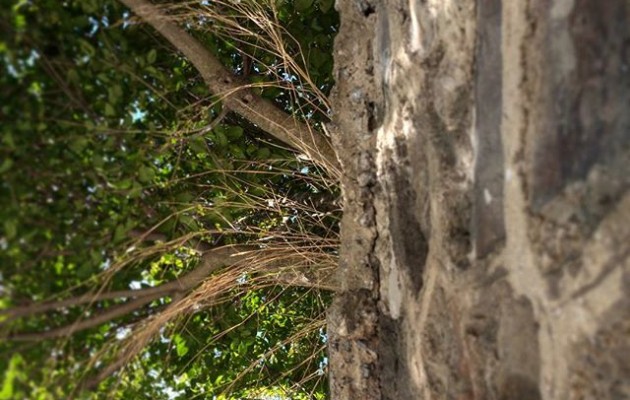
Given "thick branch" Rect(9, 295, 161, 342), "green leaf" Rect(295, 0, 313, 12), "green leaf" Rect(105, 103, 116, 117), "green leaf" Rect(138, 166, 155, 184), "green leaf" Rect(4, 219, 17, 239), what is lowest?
"thick branch" Rect(9, 295, 161, 342)

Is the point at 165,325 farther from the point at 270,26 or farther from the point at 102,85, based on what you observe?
the point at 270,26

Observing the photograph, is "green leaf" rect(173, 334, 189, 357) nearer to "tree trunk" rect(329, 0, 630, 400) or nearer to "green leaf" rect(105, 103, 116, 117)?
"tree trunk" rect(329, 0, 630, 400)

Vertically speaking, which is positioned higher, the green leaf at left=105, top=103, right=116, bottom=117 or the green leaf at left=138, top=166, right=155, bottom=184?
the green leaf at left=105, top=103, right=116, bottom=117

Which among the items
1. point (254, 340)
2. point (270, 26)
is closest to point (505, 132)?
point (270, 26)

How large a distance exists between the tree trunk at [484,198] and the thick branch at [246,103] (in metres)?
0.45

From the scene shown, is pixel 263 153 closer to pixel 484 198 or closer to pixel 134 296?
pixel 134 296

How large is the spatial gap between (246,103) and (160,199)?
696 mm

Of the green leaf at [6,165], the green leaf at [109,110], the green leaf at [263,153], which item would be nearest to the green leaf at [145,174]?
the green leaf at [109,110]

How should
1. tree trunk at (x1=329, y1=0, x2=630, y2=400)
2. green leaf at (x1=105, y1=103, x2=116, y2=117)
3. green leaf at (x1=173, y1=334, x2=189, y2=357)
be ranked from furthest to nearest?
A: green leaf at (x1=173, y1=334, x2=189, y2=357), green leaf at (x1=105, y1=103, x2=116, y2=117), tree trunk at (x1=329, y1=0, x2=630, y2=400)

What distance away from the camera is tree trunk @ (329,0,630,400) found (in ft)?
3.29

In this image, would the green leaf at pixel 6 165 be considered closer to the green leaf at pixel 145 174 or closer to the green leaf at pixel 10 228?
the green leaf at pixel 10 228

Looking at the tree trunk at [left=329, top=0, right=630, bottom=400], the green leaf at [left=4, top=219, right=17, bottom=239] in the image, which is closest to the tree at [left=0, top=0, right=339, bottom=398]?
the green leaf at [left=4, top=219, right=17, bottom=239]

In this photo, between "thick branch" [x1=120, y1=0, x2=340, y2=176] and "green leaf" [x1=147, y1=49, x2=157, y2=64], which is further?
"thick branch" [x1=120, y1=0, x2=340, y2=176]

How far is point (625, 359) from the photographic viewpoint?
0.99m
